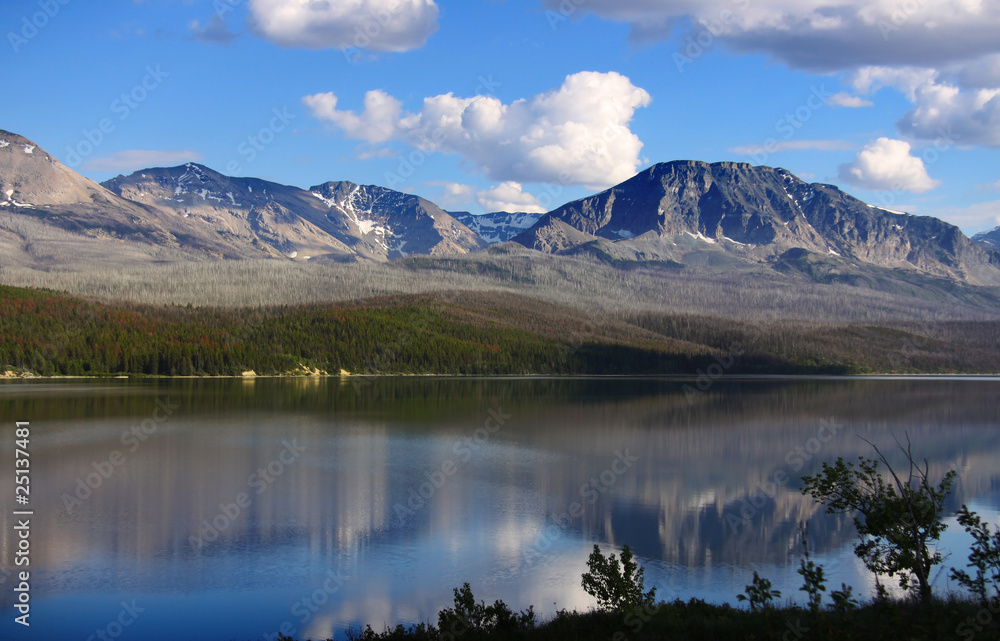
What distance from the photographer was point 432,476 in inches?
1897

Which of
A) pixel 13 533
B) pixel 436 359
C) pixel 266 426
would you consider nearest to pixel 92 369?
pixel 436 359

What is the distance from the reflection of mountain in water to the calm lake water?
20cm

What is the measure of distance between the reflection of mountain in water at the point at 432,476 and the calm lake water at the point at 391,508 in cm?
20

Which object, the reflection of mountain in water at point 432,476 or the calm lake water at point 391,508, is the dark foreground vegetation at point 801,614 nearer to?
the calm lake water at point 391,508

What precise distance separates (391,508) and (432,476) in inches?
351

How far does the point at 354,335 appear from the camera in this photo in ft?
586

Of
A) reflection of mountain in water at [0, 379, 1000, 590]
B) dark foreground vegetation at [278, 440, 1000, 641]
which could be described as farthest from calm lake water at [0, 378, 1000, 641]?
dark foreground vegetation at [278, 440, 1000, 641]

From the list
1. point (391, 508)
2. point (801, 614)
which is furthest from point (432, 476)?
point (801, 614)

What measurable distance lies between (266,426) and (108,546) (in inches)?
1588

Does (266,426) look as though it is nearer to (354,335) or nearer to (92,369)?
(92,369)

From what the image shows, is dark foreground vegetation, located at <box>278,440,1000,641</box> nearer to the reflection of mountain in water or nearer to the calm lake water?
the calm lake water

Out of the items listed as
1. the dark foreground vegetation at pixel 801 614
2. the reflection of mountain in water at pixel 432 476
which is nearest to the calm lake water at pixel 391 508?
the reflection of mountain in water at pixel 432 476

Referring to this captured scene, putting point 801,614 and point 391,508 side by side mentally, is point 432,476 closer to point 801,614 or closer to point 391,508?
point 391,508

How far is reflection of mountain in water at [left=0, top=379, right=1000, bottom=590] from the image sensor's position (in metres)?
31.7
